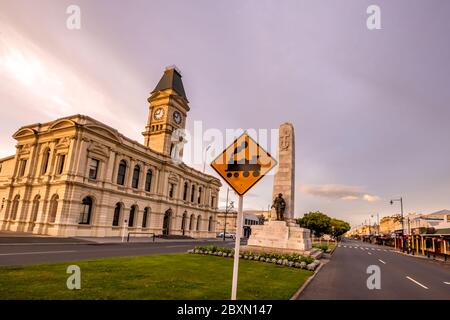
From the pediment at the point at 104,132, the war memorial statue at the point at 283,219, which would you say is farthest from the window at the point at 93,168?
the war memorial statue at the point at 283,219

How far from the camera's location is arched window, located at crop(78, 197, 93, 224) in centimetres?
3303

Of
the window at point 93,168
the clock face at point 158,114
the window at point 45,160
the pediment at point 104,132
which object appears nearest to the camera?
the pediment at point 104,132

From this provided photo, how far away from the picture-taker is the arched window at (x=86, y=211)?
33.0 metres

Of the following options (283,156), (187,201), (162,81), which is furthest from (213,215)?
(283,156)

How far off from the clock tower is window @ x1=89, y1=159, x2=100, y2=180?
49.6 ft

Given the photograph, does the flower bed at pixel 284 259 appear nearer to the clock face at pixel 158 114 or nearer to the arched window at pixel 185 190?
the arched window at pixel 185 190

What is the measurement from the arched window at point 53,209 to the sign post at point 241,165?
33315 mm

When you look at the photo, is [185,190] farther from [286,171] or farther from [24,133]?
[286,171]

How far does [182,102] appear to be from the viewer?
5450 cm

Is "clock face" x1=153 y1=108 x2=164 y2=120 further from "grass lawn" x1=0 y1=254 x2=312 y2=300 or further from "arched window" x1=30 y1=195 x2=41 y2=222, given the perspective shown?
"grass lawn" x1=0 y1=254 x2=312 y2=300
